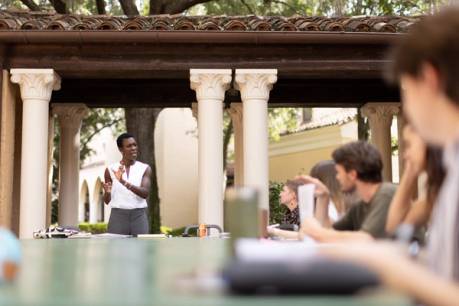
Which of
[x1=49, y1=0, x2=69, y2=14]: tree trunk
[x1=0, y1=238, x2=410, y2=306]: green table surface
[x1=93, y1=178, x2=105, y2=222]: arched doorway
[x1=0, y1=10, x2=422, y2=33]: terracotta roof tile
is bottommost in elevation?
[x1=0, y1=238, x2=410, y2=306]: green table surface

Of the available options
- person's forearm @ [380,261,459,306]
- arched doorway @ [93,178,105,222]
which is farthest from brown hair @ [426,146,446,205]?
arched doorway @ [93,178,105,222]

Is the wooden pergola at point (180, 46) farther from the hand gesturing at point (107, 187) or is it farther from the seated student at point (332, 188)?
A: the seated student at point (332, 188)

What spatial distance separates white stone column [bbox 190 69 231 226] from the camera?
9969 millimetres

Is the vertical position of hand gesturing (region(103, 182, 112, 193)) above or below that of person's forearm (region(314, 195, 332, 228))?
above

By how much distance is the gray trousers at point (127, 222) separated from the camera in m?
7.79

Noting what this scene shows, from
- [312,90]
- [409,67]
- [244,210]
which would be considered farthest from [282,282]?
[312,90]

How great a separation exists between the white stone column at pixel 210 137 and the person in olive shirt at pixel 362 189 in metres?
6.16

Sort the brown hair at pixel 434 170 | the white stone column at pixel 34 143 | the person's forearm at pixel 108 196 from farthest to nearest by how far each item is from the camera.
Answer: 1. the white stone column at pixel 34 143
2. the person's forearm at pixel 108 196
3. the brown hair at pixel 434 170

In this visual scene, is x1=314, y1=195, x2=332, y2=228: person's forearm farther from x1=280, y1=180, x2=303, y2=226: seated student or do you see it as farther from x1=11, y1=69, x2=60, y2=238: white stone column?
x1=11, y1=69, x2=60, y2=238: white stone column

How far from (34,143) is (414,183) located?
7.67 m

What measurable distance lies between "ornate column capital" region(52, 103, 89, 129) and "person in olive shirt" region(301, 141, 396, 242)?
9.65 metres

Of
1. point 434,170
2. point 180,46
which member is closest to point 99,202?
point 180,46

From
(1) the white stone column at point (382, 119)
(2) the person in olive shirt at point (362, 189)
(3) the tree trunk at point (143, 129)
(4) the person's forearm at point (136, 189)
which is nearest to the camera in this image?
(2) the person in olive shirt at point (362, 189)

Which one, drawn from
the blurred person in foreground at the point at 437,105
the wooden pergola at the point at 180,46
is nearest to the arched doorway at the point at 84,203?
the wooden pergola at the point at 180,46
